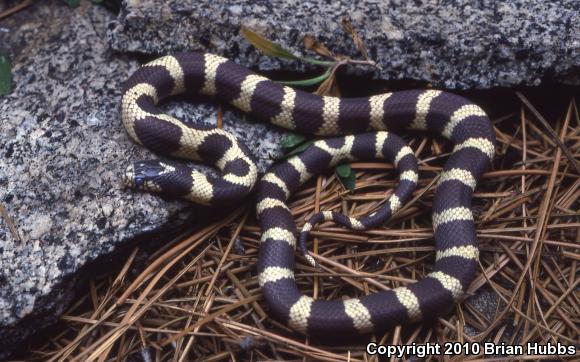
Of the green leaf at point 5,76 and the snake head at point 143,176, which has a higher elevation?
the green leaf at point 5,76

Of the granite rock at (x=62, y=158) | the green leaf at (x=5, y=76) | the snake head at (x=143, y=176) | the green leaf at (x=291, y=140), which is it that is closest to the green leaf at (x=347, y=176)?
the green leaf at (x=291, y=140)

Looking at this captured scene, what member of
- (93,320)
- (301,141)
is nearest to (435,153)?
(301,141)

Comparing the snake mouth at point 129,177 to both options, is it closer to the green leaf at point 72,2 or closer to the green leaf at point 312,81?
the green leaf at point 312,81

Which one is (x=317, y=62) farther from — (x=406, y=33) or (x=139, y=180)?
(x=139, y=180)

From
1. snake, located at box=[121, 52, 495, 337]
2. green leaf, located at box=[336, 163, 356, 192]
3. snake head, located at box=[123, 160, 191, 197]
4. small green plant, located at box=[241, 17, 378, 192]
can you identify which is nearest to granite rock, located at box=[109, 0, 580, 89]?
small green plant, located at box=[241, 17, 378, 192]

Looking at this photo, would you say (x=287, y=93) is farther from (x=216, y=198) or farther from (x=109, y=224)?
(x=109, y=224)
